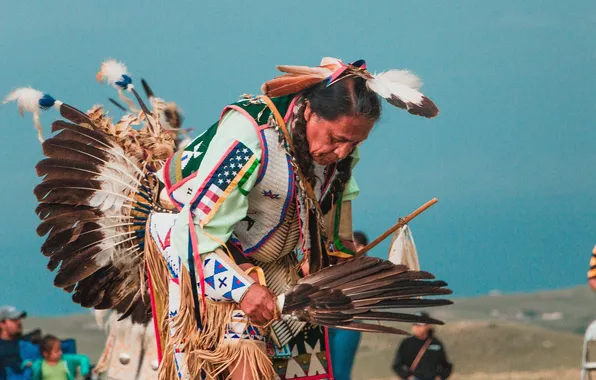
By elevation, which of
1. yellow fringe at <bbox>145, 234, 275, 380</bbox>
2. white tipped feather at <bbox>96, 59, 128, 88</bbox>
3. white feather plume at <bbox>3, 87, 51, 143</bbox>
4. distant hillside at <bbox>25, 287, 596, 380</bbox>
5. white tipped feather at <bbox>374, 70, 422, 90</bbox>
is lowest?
yellow fringe at <bbox>145, 234, 275, 380</bbox>

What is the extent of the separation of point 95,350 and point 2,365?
1016 mm

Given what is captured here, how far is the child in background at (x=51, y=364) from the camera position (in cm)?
602

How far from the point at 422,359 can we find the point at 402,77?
8.34 ft

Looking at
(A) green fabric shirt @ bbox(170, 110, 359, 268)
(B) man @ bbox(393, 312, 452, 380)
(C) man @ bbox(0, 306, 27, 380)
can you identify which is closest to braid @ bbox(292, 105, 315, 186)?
(A) green fabric shirt @ bbox(170, 110, 359, 268)

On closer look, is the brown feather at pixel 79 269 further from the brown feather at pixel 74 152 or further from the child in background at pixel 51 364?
the child in background at pixel 51 364

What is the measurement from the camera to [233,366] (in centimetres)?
331

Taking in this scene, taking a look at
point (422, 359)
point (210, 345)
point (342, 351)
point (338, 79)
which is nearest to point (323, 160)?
point (338, 79)

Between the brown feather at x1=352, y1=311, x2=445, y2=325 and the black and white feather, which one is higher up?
the black and white feather

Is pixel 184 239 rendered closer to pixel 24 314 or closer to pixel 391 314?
pixel 391 314

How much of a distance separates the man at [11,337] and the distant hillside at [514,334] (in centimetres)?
182

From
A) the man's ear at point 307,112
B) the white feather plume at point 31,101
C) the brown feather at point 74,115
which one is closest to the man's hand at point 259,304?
the man's ear at point 307,112

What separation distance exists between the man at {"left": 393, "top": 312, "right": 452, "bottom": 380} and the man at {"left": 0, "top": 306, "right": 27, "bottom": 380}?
1.85 m

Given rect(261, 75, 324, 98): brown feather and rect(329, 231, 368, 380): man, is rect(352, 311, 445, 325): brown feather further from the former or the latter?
rect(329, 231, 368, 380): man

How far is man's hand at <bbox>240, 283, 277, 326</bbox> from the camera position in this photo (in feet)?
10.3
